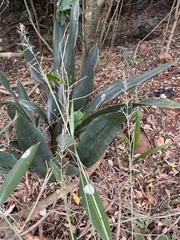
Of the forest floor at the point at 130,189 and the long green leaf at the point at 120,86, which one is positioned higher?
the long green leaf at the point at 120,86

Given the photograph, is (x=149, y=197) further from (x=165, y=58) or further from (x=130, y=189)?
(x=165, y=58)

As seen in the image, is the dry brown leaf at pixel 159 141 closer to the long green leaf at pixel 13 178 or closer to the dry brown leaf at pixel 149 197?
the dry brown leaf at pixel 149 197

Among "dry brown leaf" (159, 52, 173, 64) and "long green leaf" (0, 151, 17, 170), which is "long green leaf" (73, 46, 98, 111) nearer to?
"long green leaf" (0, 151, 17, 170)

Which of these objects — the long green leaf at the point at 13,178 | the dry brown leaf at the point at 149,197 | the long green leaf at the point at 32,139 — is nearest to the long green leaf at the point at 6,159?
the long green leaf at the point at 32,139

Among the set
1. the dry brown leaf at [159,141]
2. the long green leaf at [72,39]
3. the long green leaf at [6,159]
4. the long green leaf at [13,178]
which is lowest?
the dry brown leaf at [159,141]

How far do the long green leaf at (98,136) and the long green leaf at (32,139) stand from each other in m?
0.12

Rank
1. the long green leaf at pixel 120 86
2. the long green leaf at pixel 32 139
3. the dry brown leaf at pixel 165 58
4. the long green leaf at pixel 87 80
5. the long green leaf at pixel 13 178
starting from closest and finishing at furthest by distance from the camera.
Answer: the long green leaf at pixel 13 178
the long green leaf at pixel 32 139
the long green leaf at pixel 120 86
the long green leaf at pixel 87 80
the dry brown leaf at pixel 165 58

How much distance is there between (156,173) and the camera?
1.14m

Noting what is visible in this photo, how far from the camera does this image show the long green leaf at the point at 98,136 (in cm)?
80

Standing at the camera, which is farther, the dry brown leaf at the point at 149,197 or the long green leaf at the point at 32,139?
the dry brown leaf at the point at 149,197

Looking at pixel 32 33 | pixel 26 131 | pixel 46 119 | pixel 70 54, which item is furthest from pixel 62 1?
pixel 32 33

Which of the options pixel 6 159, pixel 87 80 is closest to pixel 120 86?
pixel 87 80

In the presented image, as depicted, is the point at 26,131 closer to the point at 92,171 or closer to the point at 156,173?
the point at 92,171

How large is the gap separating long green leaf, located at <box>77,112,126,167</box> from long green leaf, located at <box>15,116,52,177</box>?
0.12 metres
